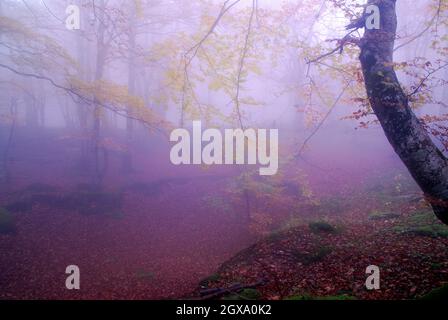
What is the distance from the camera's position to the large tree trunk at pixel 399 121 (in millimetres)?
5348

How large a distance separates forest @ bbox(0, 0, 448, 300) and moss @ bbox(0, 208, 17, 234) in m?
0.06

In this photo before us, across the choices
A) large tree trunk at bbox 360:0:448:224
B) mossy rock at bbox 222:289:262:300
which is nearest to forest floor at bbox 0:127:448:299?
mossy rock at bbox 222:289:262:300

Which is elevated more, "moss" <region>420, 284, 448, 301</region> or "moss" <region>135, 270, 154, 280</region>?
"moss" <region>420, 284, 448, 301</region>

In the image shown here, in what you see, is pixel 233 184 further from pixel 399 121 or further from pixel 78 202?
pixel 399 121

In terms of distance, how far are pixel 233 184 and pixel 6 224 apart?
33.2 ft

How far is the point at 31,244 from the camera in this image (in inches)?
501

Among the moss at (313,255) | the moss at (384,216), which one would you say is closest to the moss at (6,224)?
the moss at (313,255)

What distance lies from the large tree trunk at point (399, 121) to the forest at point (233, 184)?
2 centimetres

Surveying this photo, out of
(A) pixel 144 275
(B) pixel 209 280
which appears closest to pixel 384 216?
(B) pixel 209 280

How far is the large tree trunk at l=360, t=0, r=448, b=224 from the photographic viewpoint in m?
5.35

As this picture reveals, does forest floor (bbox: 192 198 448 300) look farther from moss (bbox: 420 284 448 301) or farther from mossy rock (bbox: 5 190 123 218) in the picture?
mossy rock (bbox: 5 190 123 218)
